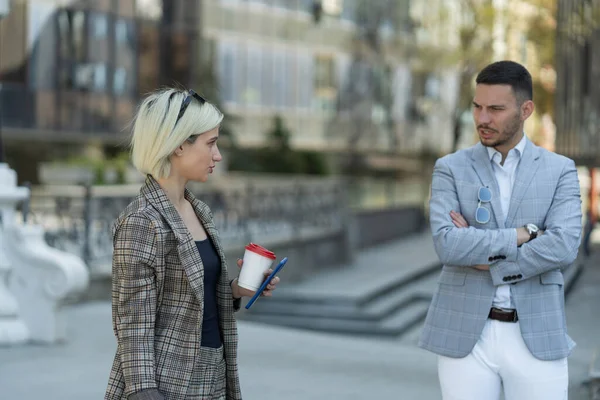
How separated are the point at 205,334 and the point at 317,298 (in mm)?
13890

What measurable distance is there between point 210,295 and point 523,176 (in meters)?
1.27

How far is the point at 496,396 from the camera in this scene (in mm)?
3934

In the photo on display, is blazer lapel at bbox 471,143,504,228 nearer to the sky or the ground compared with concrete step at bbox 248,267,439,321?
nearer to the sky

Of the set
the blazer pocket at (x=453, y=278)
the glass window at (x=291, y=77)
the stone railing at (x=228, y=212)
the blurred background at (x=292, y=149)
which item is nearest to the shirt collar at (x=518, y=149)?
the blazer pocket at (x=453, y=278)

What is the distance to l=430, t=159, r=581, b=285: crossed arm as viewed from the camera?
388cm

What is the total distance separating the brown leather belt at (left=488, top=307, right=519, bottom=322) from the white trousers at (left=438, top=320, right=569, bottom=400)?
2 cm

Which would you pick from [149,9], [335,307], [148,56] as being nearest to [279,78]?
[148,56]

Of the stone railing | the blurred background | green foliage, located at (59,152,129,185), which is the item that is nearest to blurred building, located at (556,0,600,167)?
the blurred background

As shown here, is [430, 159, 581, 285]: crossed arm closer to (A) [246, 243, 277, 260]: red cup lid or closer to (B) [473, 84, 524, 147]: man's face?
(B) [473, 84, 524, 147]: man's face

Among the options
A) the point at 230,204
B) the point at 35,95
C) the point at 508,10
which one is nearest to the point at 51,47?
the point at 35,95

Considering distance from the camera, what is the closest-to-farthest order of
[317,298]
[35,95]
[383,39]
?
[317,298], [35,95], [383,39]

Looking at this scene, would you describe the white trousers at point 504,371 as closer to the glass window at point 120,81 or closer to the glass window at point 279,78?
the glass window at point 120,81

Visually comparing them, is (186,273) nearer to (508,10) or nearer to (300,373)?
(300,373)

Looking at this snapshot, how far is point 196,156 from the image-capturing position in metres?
3.58
